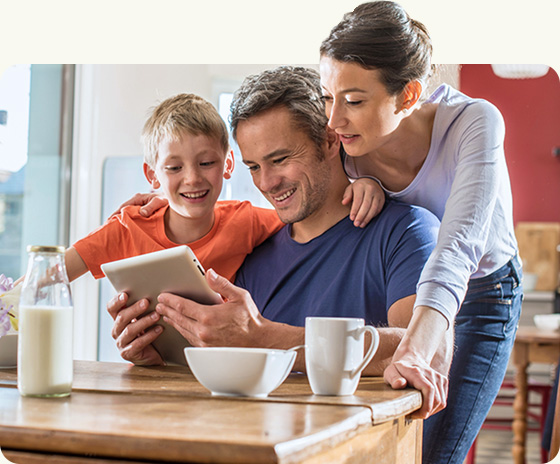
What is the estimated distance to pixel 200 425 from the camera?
2.37ft

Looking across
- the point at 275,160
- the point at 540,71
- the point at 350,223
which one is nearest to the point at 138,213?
the point at 275,160

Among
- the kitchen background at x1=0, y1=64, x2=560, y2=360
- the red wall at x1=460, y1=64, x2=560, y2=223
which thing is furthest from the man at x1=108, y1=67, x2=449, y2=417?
the red wall at x1=460, y1=64, x2=560, y2=223

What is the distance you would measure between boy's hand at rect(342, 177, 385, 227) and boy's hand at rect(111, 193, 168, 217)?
0.51 m

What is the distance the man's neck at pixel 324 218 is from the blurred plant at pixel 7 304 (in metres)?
0.68

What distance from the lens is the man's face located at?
156 cm

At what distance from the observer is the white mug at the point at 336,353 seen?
3.08 ft

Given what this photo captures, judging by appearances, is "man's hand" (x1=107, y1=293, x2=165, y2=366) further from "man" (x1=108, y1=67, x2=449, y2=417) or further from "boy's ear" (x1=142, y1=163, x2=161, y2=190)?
"boy's ear" (x1=142, y1=163, x2=161, y2=190)

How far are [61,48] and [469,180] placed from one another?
193cm

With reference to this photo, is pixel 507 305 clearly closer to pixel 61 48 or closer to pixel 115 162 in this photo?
pixel 61 48

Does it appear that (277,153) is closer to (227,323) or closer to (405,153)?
(405,153)

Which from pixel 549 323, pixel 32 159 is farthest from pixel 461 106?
pixel 32 159

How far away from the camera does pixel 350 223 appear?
5.14 feet

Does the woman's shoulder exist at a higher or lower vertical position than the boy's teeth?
higher

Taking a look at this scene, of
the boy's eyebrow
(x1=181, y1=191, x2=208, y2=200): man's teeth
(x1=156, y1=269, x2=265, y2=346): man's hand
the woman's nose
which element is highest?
the woman's nose
